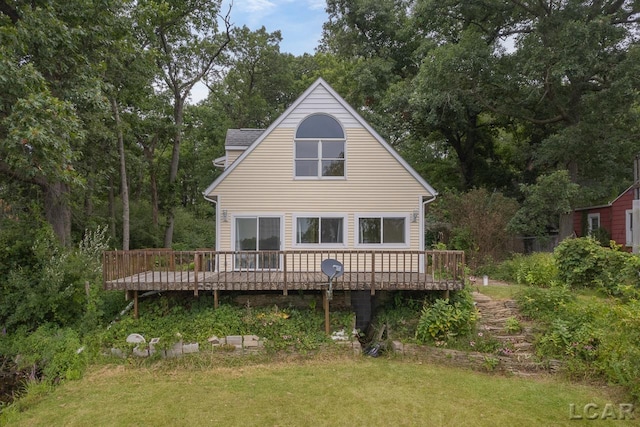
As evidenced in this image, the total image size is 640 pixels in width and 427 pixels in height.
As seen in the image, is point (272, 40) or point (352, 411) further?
point (272, 40)

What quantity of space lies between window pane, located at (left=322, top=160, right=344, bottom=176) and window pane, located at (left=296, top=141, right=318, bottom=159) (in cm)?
42

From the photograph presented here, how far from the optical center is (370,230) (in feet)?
38.0

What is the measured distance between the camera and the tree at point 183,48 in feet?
60.4

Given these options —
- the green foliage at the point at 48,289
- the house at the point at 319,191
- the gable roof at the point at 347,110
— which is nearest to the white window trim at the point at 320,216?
the house at the point at 319,191

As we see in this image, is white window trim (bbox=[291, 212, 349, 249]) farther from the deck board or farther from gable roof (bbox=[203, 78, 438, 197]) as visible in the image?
gable roof (bbox=[203, 78, 438, 197])

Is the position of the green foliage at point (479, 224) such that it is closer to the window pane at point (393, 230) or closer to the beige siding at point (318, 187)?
the beige siding at point (318, 187)

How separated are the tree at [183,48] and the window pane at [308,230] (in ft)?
38.2

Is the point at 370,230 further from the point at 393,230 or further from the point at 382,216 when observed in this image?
the point at 393,230

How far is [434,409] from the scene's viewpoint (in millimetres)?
6277

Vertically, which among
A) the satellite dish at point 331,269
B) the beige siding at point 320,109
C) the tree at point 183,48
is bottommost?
the satellite dish at point 331,269

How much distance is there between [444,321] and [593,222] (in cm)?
1519

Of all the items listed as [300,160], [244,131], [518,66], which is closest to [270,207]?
[300,160]

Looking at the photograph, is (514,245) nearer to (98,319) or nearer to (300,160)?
(300,160)

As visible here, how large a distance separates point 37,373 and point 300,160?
8505 mm
